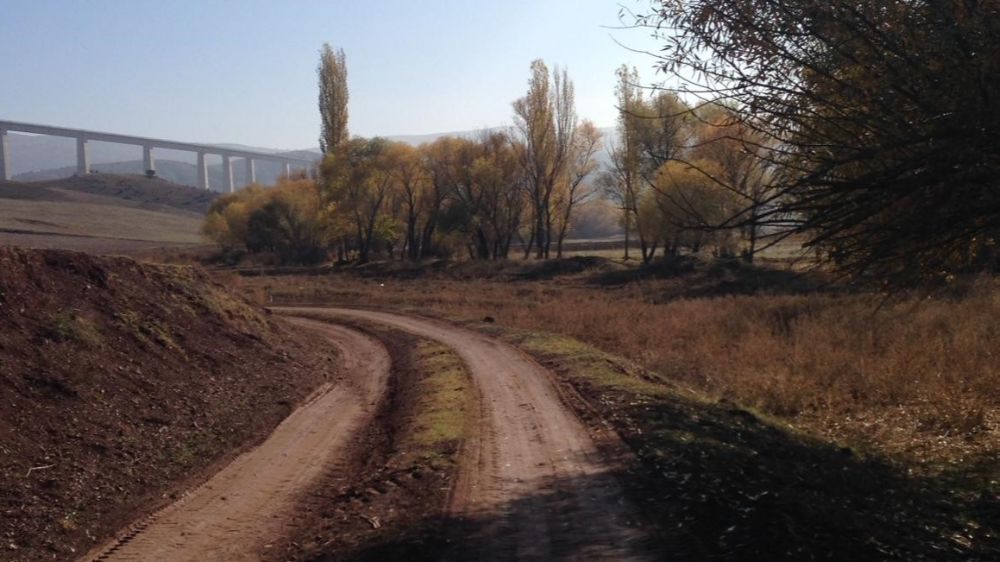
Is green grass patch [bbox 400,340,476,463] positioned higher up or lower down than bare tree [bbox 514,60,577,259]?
lower down

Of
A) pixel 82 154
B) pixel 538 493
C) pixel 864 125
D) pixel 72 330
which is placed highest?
pixel 82 154

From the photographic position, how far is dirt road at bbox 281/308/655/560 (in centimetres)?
704

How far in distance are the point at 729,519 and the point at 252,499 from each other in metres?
4.94

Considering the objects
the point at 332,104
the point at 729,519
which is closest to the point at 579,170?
the point at 332,104

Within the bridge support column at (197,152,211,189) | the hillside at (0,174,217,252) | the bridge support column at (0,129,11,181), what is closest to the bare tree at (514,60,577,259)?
the hillside at (0,174,217,252)

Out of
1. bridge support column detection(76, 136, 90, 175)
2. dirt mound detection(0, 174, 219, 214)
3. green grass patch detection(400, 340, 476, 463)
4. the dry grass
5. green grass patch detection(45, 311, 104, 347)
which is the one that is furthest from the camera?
bridge support column detection(76, 136, 90, 175)

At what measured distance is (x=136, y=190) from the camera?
503 feet

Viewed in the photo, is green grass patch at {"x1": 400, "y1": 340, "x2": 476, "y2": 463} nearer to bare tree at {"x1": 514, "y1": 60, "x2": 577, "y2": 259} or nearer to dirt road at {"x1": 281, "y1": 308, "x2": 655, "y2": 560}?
dirt road at {"x1": 281, "y1": 308, "x2": 655, "y2": 560}

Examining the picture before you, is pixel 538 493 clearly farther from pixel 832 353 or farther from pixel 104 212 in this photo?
pixel 104 212

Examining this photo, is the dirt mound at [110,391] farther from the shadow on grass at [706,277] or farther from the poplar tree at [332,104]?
the poplar tree at [332,104]

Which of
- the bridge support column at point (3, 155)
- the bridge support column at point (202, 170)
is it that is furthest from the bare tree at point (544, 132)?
the bridge support column at point (202, 170)

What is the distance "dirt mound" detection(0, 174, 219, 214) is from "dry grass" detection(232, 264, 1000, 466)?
Answer: 11521cm

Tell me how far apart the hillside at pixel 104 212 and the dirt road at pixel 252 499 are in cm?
4732

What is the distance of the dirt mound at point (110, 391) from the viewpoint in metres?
8.64
